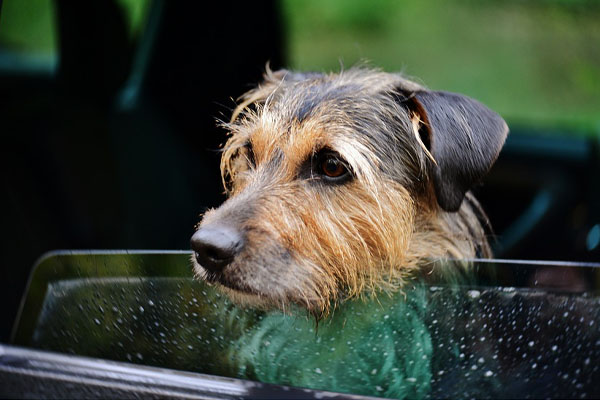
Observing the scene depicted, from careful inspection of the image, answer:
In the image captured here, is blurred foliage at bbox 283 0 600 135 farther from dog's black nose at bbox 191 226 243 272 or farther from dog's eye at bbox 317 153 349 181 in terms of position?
dog's black nose at bbox 191 226 243 272

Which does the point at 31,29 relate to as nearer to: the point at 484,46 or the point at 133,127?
the point at 133,127

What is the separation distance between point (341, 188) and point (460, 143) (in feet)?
1.37

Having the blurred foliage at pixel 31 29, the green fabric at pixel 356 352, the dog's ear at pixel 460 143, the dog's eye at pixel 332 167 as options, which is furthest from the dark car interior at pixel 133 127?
the green fabric at pixel 356 352

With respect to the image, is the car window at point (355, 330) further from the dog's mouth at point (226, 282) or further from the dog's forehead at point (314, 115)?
the dog's forehead at point (314, 115)

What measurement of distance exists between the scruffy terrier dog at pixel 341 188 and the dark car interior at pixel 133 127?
58.5 inches

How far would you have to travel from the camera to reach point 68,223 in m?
4.14

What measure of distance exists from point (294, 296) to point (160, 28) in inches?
112

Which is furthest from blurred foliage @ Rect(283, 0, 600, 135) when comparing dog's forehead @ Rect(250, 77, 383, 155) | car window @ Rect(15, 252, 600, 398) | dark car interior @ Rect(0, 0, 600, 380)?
car window @ Rect(15, 252, 600, 398)

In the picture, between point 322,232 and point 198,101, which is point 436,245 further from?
point 198,101

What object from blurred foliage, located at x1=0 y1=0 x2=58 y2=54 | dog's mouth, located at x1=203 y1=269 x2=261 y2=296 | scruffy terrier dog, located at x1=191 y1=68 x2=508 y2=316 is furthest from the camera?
blurred foliage, located at x1=0 y1=0 x2=58 y2=54

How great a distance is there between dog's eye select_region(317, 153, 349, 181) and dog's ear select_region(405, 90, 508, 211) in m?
0.30

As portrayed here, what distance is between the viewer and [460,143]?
205 centimetres

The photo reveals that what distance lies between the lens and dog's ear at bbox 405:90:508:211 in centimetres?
204

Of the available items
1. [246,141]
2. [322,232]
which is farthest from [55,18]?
[322,232]
